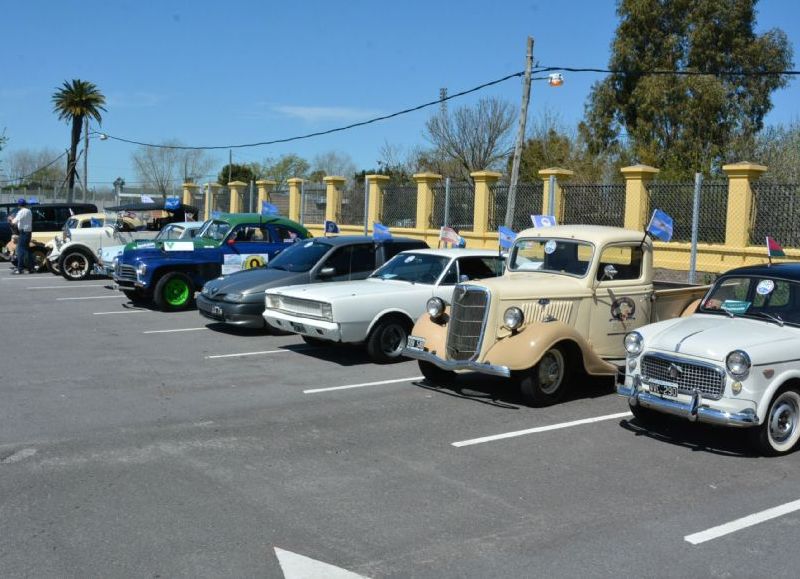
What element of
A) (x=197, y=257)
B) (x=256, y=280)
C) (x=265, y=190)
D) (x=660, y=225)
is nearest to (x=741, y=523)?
(x=660, y=225)

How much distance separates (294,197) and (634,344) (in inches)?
873

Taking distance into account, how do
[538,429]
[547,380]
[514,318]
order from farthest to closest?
[547,380] → [514,318] → [538,429]

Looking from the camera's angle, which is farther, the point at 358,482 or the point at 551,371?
the point at 551,371

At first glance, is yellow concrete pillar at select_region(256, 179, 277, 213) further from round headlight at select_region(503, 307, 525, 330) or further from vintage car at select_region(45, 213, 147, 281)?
round headlight at select_region(503, 307, 525, 330)

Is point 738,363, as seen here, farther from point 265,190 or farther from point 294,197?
point 265,190

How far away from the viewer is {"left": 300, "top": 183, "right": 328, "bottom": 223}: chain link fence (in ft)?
90.6

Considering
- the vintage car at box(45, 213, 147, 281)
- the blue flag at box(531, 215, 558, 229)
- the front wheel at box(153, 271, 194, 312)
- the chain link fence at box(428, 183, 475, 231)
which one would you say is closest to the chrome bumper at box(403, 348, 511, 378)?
the blue flag at box(531, 215, 558, 229)

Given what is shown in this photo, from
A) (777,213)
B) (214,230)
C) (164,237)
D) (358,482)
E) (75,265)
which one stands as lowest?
(358,482)

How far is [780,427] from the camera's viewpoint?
286 inches

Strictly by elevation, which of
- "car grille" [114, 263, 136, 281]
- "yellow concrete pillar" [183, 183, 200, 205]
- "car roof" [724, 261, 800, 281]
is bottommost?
"car grille" [114, 263, 136, 281]

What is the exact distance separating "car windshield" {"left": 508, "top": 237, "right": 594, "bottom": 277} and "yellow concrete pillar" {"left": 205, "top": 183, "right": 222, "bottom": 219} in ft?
79.2

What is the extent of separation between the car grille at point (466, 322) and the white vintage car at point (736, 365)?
A: 1662mm

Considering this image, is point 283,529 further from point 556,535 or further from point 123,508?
point 556,535

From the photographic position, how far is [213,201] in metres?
33.5
